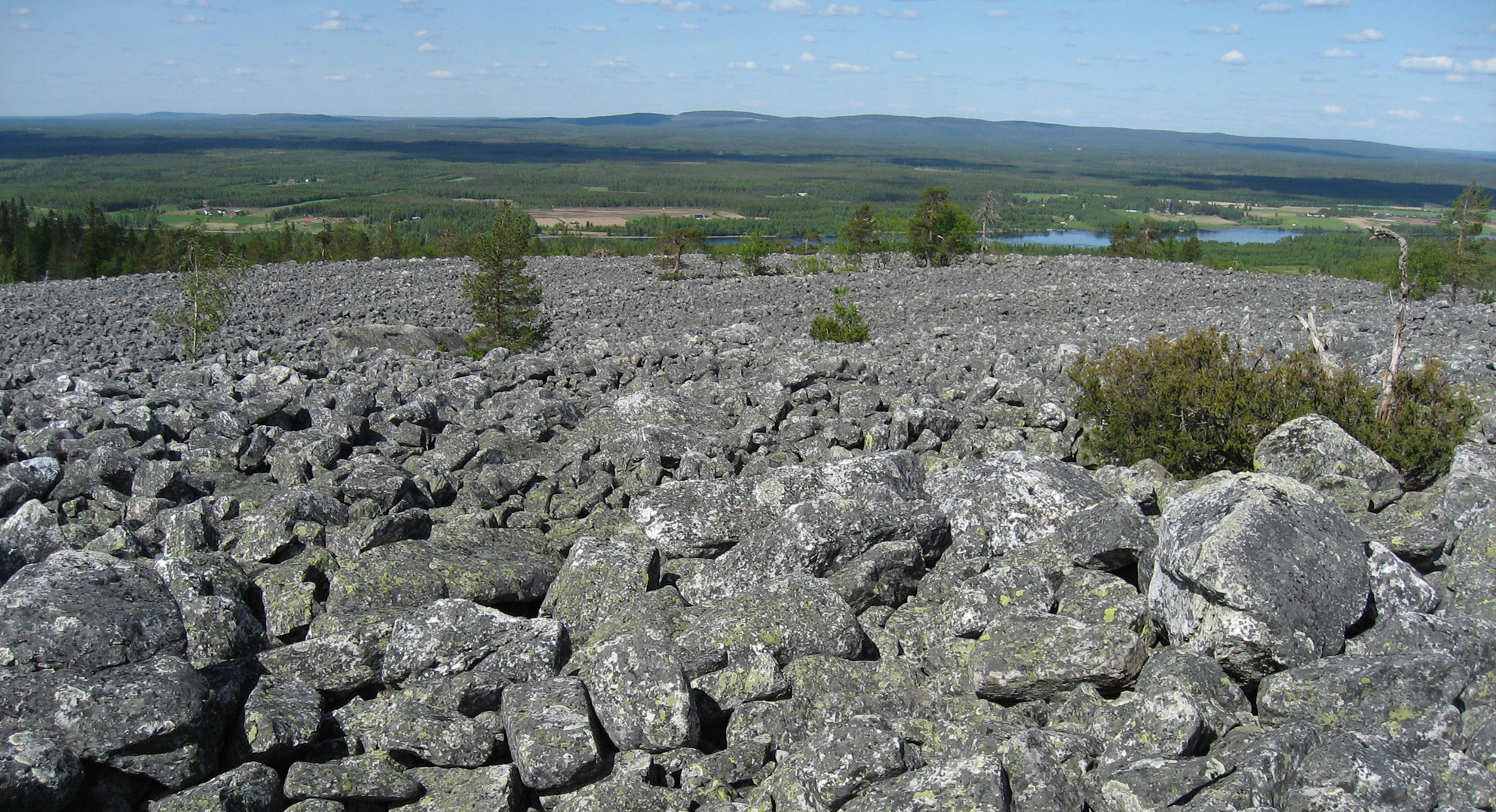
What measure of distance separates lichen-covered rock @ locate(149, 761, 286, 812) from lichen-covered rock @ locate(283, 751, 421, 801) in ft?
0.35

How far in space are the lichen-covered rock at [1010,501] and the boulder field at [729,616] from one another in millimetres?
42

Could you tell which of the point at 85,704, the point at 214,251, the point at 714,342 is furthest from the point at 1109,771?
the point at 214,251

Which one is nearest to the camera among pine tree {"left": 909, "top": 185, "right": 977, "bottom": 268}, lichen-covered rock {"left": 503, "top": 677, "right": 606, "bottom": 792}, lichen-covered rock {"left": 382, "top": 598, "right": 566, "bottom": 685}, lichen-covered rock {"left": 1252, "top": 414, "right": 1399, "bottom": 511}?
lichen-covered rock {"left": 503, "top": 677, "right": 606, "bottom": 792}

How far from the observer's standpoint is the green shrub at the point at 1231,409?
31.9ft

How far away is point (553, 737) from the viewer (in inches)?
217

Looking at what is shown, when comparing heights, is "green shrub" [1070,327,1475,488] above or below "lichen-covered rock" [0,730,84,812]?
above

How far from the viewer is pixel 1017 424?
12133mm

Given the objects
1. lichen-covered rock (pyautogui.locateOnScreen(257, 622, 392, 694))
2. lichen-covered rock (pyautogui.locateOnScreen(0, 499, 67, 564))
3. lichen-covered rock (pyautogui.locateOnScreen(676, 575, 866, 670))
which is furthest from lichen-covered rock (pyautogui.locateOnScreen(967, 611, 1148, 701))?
lichen-covered rock (pyautogui.locateOnScreen(0, 499, 67, 564))

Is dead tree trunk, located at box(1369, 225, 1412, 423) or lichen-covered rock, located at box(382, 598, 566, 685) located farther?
dead tree trunk, located at box(1369, 225, 1412, 423)

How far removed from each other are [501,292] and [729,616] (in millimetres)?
20851

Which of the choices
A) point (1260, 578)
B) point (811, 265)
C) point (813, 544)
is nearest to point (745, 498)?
point (813, 544)

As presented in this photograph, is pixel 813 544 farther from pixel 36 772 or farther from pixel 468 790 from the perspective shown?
pixel 36 772

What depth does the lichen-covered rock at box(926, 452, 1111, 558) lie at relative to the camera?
8195 millimetres

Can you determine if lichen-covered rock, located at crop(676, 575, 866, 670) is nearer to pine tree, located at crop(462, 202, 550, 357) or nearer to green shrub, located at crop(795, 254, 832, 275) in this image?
pine tree, located at crop(462, 202, 550, 357)
